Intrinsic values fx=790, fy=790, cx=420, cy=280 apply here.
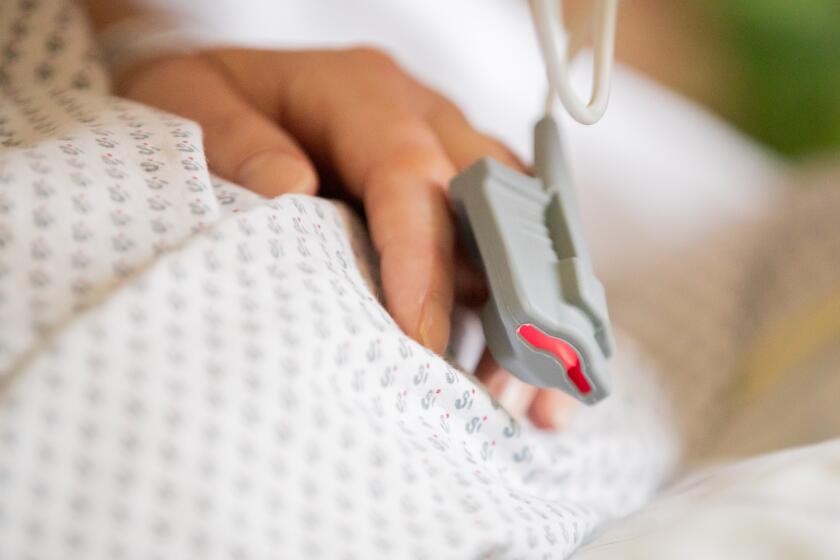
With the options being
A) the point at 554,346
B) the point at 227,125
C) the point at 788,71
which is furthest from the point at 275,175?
the point at 788,71

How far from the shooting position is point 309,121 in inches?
21.3

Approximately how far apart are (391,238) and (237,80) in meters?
0.22

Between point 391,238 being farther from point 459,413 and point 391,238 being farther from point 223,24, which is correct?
point 223,24

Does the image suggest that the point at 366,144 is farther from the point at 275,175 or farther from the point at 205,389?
the point at 205,389

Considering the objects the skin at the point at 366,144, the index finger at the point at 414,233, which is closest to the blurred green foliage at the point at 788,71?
the skin at the point at 366,144

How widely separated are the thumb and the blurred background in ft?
2.44

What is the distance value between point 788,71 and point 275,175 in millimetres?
987

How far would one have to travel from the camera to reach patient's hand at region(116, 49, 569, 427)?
1.38 ft

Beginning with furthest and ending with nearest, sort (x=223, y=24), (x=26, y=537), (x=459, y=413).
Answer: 1. (x=223, y=24)
2. (x=459, y=413)
3. (x=26, y=537)

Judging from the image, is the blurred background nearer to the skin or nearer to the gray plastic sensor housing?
the skin

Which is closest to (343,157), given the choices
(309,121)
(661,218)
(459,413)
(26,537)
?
(309,121)

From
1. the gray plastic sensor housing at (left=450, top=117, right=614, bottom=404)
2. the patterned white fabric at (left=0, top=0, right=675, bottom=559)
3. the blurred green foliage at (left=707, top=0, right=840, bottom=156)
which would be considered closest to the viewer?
the patterned white fabric at (left=0, top=0, right=675, bottom=559)

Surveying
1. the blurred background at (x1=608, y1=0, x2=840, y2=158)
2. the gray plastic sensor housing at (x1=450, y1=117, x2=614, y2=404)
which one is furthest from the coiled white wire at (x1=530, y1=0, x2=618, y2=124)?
the blurred background at (x1=608, y1=0, x2=840, y2=158)

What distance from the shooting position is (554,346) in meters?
0.39
